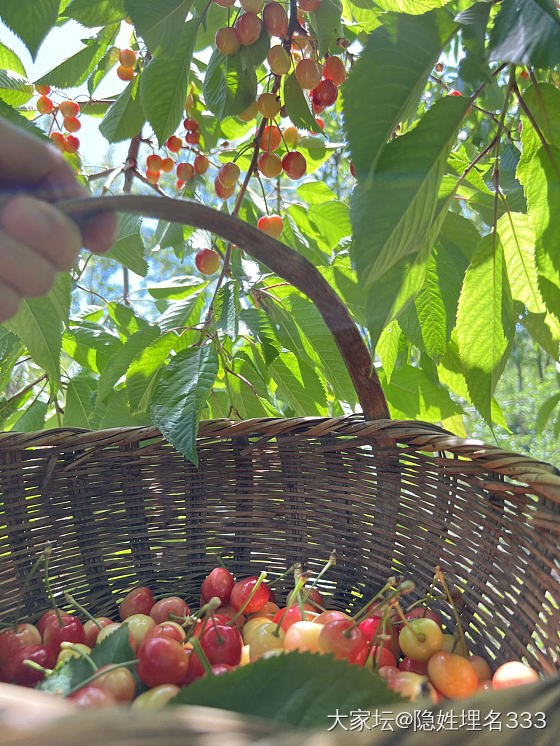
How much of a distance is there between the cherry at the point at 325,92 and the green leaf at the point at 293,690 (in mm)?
542

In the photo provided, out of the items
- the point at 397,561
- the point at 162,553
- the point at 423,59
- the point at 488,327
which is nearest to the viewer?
the point at 423,59

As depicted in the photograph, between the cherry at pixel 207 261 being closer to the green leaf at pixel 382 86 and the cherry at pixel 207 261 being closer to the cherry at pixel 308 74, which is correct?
the cherry at pixel 308 74

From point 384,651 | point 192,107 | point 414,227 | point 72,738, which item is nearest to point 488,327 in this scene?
point 414,227

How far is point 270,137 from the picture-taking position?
645 millimetres

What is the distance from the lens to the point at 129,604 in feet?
1.90

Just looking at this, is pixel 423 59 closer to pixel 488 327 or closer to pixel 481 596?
pixel 488 327

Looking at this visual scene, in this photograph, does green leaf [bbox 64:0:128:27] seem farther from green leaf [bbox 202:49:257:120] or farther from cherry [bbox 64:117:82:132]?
cherry [bbox 64:117:82:132]

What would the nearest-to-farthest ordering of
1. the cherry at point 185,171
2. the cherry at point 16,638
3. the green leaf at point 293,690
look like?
1. the green leaf at point 293,690
2. the cherry at point 16,638
3. the cherry at point 185,171

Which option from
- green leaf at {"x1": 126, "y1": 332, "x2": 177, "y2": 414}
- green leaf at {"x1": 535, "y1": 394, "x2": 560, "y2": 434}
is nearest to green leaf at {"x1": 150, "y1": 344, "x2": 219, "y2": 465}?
green leaf at {"x1": 126, "y1": 332, "x2": 177, "y2": 414}

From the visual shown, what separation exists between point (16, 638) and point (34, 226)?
0.35 meters

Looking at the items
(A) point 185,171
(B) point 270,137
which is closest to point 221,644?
(B) point 270,137

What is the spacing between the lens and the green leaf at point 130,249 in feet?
2.41

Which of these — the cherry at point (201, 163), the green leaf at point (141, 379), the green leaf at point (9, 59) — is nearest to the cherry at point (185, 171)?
the cherry at point (201, 163)

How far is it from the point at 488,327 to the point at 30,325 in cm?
38
